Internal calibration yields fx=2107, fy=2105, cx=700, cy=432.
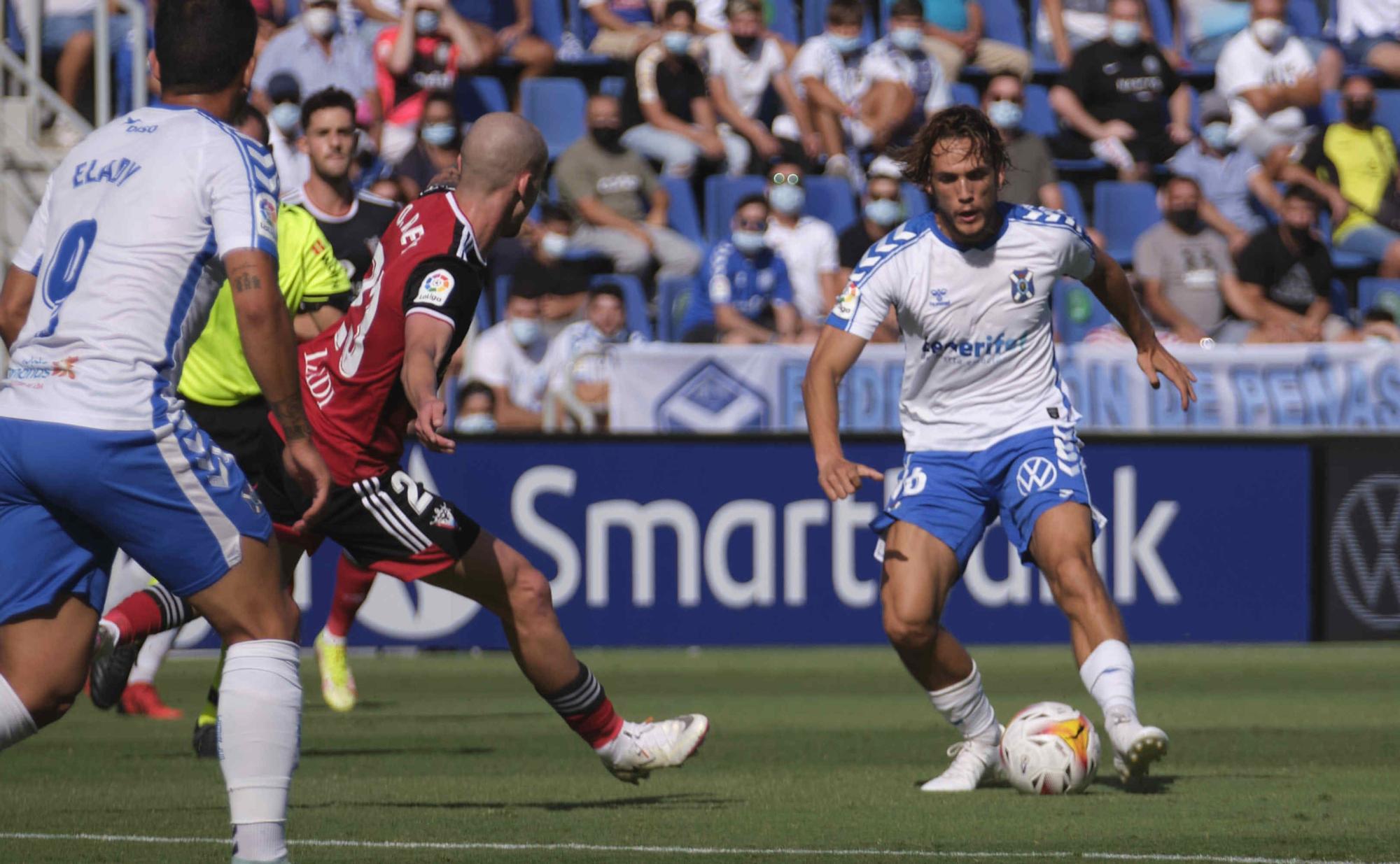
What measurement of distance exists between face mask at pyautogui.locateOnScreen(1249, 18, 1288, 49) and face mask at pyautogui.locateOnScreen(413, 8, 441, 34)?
7679 mm

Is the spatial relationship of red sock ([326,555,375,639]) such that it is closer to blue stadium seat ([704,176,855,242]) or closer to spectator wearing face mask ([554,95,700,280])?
spectator wearing face mask ([554,95,700,280])

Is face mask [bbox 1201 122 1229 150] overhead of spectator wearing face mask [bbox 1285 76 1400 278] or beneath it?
overhead

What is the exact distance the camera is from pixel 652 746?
6.52m

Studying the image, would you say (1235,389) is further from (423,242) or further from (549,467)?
(423,242)

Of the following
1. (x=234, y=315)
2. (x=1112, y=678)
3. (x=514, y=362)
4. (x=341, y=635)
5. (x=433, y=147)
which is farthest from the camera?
(x=433, y=147)

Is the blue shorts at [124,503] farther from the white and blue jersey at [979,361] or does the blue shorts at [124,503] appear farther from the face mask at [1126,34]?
the face mask at [1126,34]

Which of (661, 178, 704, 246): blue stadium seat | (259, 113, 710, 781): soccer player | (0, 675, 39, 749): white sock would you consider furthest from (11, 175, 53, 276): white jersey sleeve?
(661, 178, 704, 246): blue stadium seat

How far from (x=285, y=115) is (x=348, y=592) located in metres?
7.21

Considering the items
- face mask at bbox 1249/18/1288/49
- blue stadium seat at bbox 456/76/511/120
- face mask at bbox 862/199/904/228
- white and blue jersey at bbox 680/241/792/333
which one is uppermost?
face mask at bbox 1249/18/1288/49

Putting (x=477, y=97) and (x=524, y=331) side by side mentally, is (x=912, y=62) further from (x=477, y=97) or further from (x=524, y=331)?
(x=524, y=331)

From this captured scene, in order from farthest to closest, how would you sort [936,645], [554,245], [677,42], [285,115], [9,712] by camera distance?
[677,42] → [554,245] → [285,115] → [936,645] → [9,712]

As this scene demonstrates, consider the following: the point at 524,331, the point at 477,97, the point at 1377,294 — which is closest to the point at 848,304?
Answer: the point at 524,331

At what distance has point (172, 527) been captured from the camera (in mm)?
4473

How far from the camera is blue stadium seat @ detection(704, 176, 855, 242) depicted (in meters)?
17.4
